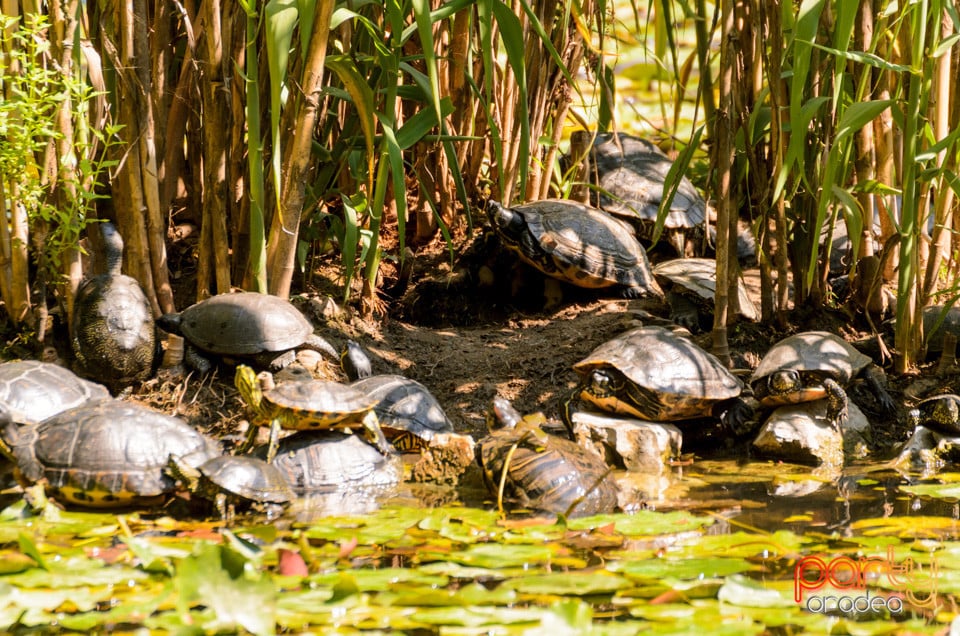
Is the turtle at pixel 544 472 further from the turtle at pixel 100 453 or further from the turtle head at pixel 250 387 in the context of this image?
the turtle at pixel 100 453

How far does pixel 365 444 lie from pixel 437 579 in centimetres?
146

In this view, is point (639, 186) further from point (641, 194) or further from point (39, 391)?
point (39, 391)

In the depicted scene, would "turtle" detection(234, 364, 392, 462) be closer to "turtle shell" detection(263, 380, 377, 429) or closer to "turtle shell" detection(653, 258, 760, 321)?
"turtle shell" detection(263, 380, 377, 429)

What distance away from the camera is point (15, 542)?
8.80ft

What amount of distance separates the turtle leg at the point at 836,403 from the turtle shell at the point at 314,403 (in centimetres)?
202

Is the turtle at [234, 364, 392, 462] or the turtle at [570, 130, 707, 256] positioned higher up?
the turtle at [570, 130, 707, 256]

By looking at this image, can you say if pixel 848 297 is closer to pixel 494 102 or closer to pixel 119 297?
pixel 494 102

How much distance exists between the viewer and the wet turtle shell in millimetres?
4129

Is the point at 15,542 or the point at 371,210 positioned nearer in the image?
the point at 15,542

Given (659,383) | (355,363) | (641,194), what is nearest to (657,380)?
(659,383)

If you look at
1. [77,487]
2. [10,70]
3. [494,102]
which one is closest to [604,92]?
[494,102]

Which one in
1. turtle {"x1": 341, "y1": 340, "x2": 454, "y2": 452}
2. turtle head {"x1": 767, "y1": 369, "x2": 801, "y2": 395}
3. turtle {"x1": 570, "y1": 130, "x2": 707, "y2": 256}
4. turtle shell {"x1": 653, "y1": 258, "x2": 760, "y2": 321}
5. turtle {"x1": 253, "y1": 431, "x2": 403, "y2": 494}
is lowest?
turtle {"x1": 253, "y1": 431, "x2": 403, "y2": 494}

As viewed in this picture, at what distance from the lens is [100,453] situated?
317cm

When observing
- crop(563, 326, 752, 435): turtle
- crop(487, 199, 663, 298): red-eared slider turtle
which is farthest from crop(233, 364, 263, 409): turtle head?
crop(487, 199, 663, 298): red-eared slider turtle
